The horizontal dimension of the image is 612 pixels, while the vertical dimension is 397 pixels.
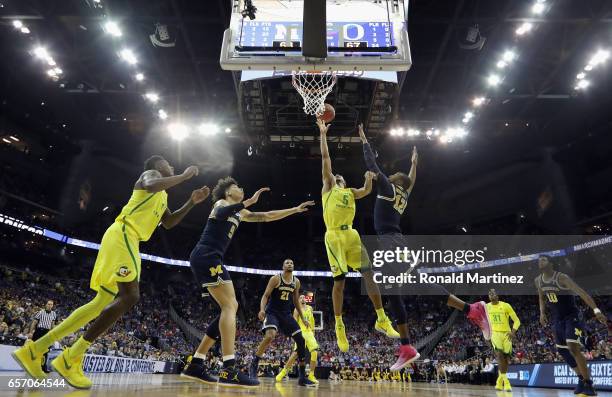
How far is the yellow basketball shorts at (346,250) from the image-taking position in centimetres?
577

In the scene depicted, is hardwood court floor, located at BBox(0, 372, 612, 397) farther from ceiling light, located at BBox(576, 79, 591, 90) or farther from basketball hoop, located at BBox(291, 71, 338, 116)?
ceiling light, located at BBox(576, 79, 591, 90)

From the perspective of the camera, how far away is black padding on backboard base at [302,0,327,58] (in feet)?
15.6

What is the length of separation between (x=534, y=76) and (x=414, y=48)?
16.3 ft

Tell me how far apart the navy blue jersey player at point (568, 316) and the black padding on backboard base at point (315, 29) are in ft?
17.4

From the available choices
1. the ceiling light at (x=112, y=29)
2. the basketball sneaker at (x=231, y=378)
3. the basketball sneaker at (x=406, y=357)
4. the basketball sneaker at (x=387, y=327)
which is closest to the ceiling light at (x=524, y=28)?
the basketball sneaker at (x=387, y=327)

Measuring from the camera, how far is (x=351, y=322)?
3127 centimetres

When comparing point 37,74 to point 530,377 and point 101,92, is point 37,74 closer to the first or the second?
point 101,92

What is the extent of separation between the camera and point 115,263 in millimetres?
4031

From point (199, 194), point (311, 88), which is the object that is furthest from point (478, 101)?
point (199, 194)

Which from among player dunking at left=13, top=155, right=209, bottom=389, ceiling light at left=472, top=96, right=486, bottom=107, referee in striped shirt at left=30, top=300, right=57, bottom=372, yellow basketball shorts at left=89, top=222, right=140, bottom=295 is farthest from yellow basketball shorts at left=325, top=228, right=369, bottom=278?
ceiling light at left=472, top=96, right=486, bottom=107

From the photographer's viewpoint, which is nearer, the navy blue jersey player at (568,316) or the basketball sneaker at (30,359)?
the basketball sneaker at (30,359)

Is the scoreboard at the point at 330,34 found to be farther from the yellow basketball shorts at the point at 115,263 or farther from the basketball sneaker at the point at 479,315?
the basketball sneaker at the point at 479,315

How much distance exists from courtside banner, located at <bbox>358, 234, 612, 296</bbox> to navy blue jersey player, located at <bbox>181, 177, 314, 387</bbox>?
13.6 m

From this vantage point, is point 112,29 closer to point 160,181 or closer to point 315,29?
point 315,29
